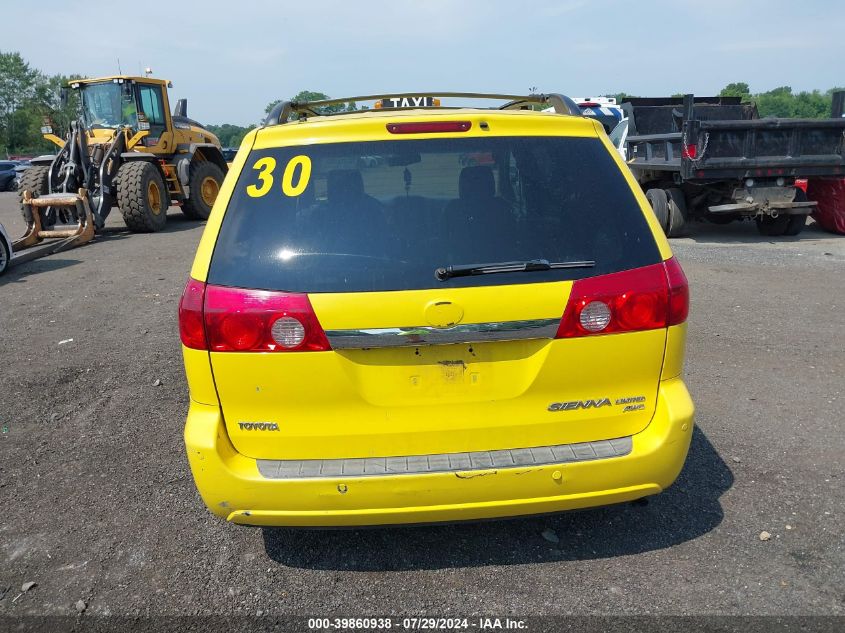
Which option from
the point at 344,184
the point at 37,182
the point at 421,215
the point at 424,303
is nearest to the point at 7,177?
the point at 37,182

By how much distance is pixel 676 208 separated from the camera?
10.8 m

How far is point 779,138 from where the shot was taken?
9688 mm

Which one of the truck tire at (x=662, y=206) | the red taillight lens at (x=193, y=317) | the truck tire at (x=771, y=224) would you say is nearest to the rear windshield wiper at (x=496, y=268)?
the red taillight lens at (x=193, y=317)

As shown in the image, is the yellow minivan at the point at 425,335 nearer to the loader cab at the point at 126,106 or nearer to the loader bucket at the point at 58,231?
the loader bucket at the point at 58,231

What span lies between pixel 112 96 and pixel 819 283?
1407cm

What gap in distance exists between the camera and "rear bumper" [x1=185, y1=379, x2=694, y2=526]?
A: 2.42m

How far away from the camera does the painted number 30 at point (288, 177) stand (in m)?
2.55

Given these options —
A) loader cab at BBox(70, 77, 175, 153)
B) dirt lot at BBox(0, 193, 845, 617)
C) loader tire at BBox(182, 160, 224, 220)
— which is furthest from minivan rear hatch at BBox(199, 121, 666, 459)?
loader tire at BBox(182, 160, 224, 220)

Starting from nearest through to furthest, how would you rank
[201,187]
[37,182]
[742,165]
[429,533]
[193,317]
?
[193,317] < [429,533] < [742,165] < [37,182] < [201,187]

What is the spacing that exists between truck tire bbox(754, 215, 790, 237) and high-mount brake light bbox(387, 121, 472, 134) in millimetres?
9853

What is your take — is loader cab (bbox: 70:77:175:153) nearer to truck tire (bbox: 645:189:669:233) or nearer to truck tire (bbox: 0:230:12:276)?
truck tire (bbox: 0:230:12:276)

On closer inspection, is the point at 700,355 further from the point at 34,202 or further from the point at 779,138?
the point at 34,202

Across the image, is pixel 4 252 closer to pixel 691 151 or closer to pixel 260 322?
pixel 260 322

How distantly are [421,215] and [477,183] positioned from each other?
0.90 feet
